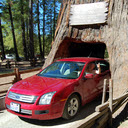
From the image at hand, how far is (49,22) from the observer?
34.8 metres

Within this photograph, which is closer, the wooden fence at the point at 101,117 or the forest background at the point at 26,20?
the wooden fence at the point at 101,117

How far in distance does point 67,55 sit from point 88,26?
2.27 meters

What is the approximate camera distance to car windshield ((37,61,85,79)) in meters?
4.71

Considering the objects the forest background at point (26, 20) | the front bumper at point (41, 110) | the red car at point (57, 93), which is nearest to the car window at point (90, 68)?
the red car at point (57, 93)

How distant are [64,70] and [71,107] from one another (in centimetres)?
144

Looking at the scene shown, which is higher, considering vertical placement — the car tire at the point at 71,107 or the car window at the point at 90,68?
the car window at the point at 90,68

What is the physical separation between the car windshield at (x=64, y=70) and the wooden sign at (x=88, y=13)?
3.18 metres

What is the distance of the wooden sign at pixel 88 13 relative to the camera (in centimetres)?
729

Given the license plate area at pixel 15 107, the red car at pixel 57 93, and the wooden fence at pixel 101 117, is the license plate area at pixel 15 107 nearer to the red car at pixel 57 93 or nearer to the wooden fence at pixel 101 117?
the red car at pixel 57 93

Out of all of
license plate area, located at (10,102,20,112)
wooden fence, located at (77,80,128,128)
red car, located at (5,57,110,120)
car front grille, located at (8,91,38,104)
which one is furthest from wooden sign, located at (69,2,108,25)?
license plate area, located at (10,102,20,112)

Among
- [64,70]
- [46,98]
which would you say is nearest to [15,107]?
[46,98]

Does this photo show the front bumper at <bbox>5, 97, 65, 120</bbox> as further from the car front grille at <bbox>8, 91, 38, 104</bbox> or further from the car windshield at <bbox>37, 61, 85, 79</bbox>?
the car windshield at <bbox>37, 61, 85, 79</bbox>

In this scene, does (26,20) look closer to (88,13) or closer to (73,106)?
(88,13)

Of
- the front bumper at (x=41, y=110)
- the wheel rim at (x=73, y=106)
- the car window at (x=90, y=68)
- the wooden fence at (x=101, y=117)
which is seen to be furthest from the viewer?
the car window at (x=90, y=68)
